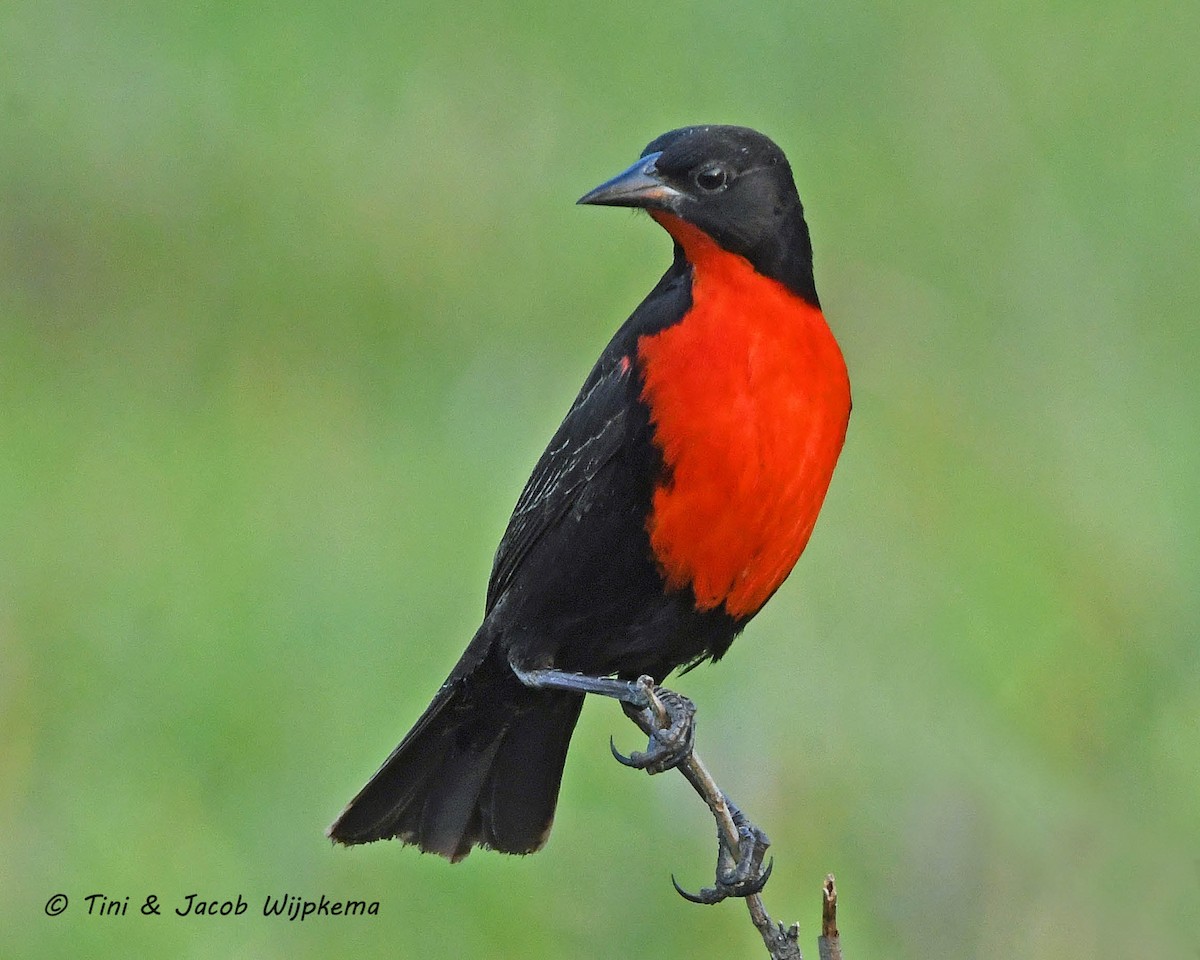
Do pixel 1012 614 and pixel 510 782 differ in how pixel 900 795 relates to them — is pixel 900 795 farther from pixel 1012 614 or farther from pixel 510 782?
pixel 510 782

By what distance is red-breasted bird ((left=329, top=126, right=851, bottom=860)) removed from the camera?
4414 mm

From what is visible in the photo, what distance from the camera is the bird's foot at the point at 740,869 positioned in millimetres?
4598

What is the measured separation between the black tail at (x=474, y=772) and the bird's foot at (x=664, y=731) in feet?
1.72

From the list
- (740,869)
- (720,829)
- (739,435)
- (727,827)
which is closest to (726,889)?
(740,869)

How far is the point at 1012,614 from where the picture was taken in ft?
24.0

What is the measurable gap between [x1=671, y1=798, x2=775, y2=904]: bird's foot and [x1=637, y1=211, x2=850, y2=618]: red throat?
618 mm

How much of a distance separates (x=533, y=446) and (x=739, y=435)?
3.04m

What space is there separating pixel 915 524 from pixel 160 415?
3.07 m

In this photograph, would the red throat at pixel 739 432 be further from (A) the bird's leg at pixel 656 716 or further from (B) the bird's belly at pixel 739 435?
(A) the bird's leg at pixel 656 716

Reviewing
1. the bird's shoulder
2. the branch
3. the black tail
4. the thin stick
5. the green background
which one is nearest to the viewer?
the branch

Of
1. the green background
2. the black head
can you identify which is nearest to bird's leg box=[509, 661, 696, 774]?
the black head

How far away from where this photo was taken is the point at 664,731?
14.9ft

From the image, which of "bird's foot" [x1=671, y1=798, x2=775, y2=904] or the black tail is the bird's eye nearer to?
the black tail

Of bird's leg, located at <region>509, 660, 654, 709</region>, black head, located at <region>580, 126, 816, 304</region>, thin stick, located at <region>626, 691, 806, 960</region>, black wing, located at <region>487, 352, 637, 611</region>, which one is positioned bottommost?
thin stick, located at <region>626, 691, 806, 960</region>
